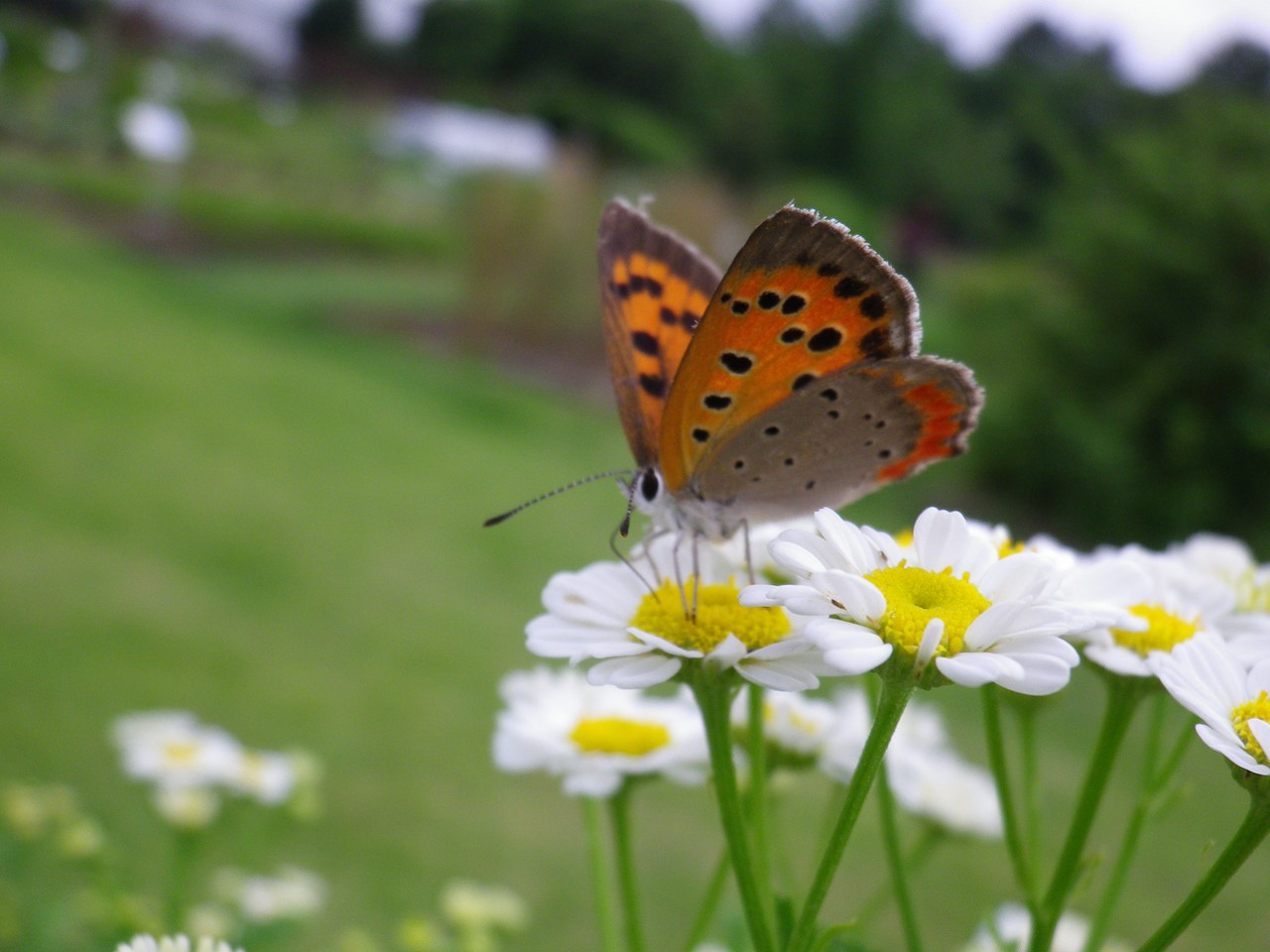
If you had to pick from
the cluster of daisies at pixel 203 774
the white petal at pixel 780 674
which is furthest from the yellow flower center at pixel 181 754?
the white petal at pixel 780 674

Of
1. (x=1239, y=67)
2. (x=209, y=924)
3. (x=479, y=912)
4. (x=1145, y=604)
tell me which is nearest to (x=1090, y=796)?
(x=1145, y=604)

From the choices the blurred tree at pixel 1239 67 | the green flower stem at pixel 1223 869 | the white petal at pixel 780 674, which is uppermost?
the blurred tree at pixel 1239 67

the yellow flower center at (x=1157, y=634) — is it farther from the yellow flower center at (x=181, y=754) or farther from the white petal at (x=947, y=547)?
the yellow flower center at (x=181, y=754)

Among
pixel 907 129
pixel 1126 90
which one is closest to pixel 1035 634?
pixel 1126 90

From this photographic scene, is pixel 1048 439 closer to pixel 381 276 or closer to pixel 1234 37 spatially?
pixel 1234 37

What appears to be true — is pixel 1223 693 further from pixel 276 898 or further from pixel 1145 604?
pixel 276 898

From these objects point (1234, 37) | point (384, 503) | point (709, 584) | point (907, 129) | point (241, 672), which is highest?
point (907, 129)

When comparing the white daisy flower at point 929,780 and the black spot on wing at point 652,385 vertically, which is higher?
the black spot on wing at point 652,385
